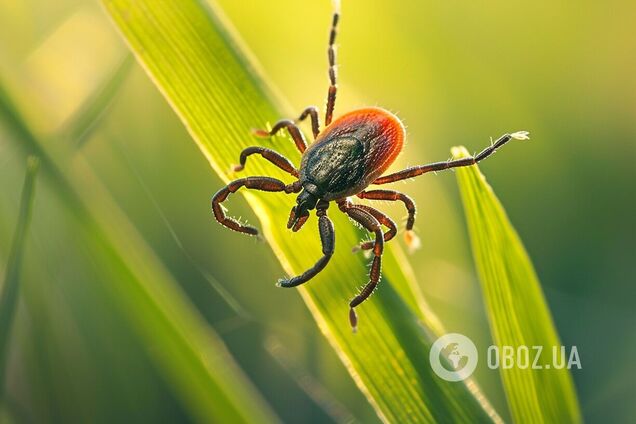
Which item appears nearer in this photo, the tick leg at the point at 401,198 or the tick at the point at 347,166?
the tick at the point at 347,166

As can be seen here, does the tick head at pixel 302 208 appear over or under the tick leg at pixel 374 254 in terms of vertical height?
over

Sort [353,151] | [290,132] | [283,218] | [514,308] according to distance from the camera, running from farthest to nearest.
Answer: [353,151], [290,132], [283,218], [514,308]

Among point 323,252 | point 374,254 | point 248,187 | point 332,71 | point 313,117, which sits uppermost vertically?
point 332,71

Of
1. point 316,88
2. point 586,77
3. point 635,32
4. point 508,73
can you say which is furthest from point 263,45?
point 635,32

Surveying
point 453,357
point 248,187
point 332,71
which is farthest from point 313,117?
point 453,357

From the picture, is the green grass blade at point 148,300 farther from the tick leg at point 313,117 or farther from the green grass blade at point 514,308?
the tick leg at point 313,117

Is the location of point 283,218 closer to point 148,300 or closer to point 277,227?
point 277,227

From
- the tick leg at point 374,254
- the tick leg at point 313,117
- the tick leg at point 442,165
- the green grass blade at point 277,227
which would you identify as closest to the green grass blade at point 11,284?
the green grass blade at point 277,227

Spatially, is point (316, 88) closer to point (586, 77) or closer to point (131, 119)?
point (131, 119)
